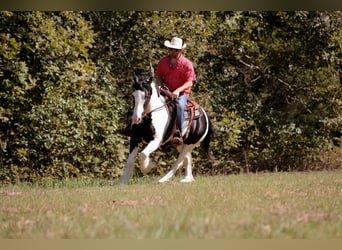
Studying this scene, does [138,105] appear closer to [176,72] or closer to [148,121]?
[148,121]

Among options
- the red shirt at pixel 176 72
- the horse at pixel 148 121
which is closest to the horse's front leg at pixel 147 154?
the horse at pixel 148 121

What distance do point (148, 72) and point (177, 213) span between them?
17.5 feet

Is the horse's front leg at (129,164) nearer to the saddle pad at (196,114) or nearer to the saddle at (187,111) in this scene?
the saddle at (187,111)

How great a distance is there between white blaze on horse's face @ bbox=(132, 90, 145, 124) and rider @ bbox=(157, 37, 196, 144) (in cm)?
55

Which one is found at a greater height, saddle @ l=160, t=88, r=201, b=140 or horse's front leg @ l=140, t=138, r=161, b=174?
saddle @ l=160, t=88, r=201, b=140

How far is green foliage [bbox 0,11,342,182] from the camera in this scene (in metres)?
8.95

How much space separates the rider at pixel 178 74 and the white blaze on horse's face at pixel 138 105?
549 mm

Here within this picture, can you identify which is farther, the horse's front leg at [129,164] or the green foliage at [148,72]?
the green foliage at [148,72]

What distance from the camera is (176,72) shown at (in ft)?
23.7

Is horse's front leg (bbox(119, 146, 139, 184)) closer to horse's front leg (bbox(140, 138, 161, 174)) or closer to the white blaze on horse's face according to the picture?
horse's front leg (bbox(140, 138, 161, 174))

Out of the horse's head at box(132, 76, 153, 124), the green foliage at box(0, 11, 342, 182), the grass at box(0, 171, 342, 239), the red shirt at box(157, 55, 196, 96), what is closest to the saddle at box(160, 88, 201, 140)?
the red shirt at box(157, 55, 196, 96)

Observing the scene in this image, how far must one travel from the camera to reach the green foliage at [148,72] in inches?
352

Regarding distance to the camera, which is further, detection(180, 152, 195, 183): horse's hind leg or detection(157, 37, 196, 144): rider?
detection(180, 152, 195, 183): horse's hind leg

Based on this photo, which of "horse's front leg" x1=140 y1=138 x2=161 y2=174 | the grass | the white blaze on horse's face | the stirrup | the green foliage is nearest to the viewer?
the grass
